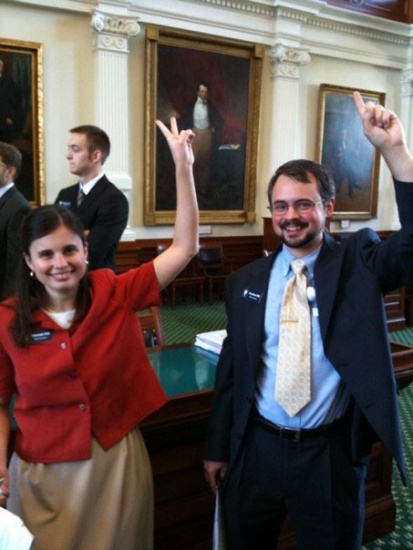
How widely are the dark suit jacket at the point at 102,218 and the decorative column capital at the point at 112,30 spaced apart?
5.00m

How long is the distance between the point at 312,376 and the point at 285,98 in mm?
8085

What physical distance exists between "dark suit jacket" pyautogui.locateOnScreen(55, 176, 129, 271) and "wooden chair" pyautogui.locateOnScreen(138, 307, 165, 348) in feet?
1.30

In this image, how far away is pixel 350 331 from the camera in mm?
1657

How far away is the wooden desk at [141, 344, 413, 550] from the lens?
216 centimetres

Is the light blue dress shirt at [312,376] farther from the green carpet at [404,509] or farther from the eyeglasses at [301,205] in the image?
the green carpet at [404,509]

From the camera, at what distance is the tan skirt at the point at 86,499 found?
159cm

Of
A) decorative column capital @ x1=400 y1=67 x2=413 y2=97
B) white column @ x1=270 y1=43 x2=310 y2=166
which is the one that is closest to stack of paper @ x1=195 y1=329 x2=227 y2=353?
white column @ x1=270 y1=43 x2=310 y2=166

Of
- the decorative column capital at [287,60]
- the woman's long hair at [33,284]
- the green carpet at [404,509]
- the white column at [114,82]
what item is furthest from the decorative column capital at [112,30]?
the woman's long hair at [33,284]

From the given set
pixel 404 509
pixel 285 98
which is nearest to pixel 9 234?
pixel 404 509

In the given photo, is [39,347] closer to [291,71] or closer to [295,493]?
[295,493]

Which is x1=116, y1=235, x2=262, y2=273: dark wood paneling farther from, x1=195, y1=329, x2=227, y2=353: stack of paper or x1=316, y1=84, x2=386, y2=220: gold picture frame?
x1=195, y1=329, x2=227, y2=353: stack of paper

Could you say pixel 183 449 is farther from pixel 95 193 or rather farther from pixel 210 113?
pixel 210 113

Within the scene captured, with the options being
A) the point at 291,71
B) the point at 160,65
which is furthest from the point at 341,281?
the point at 291,71

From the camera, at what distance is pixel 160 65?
7.97 m
